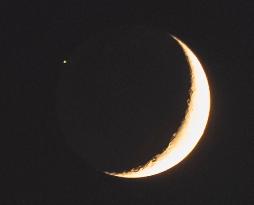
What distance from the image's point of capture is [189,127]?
12.1 ft

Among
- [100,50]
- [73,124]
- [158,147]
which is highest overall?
[100,50]

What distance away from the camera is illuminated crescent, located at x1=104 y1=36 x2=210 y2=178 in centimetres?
367

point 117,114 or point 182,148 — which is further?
point 182,148

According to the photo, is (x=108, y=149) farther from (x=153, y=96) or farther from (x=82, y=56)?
(x=82, y=56)

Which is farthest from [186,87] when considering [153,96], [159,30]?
[159,30]

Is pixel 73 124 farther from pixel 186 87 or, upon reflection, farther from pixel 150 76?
pixel 186 87

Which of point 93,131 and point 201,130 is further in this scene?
point 201,130

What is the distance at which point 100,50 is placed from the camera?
3.54 m

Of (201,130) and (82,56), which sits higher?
(82,56)

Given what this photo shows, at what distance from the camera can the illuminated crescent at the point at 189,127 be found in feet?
12.0

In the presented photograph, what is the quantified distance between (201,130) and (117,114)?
0.83 metres

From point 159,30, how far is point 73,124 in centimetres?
107

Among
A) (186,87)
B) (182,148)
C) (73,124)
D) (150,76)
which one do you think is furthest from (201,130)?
(73,124)

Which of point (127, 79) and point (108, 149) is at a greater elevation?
point (127, 79)
